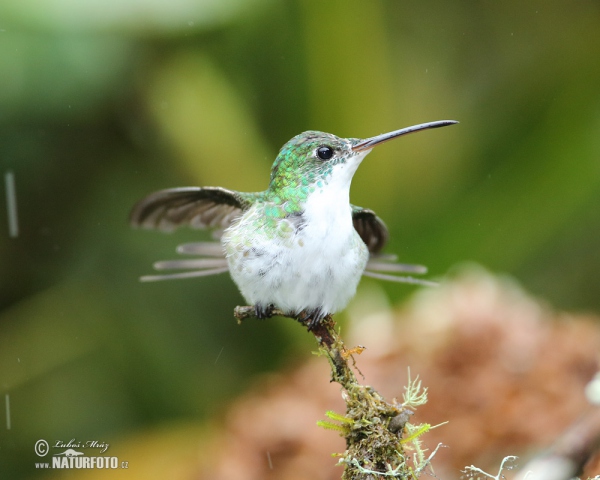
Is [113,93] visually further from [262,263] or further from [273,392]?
[262,263]

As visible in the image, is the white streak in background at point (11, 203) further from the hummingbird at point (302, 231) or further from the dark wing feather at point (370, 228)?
the dark wing feather at point (370, 228)

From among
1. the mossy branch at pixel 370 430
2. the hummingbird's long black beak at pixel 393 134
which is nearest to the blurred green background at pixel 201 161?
the hummingbird's long black beak at pixel 393 134

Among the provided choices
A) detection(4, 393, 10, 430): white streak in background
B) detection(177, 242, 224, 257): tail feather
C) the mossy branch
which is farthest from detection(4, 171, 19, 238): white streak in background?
the mossy branch

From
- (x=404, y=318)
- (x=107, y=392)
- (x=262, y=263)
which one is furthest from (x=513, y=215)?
(x=262, y=263)

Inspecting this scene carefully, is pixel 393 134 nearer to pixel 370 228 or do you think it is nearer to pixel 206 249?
pixel 370 228

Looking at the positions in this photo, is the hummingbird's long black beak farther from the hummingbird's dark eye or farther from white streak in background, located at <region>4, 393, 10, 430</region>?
white streak in background, located at <region>4, 393, 10, 430</region>

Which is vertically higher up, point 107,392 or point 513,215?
point 513,215

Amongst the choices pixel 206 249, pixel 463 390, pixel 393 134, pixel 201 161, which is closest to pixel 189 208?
pixel 206 249
